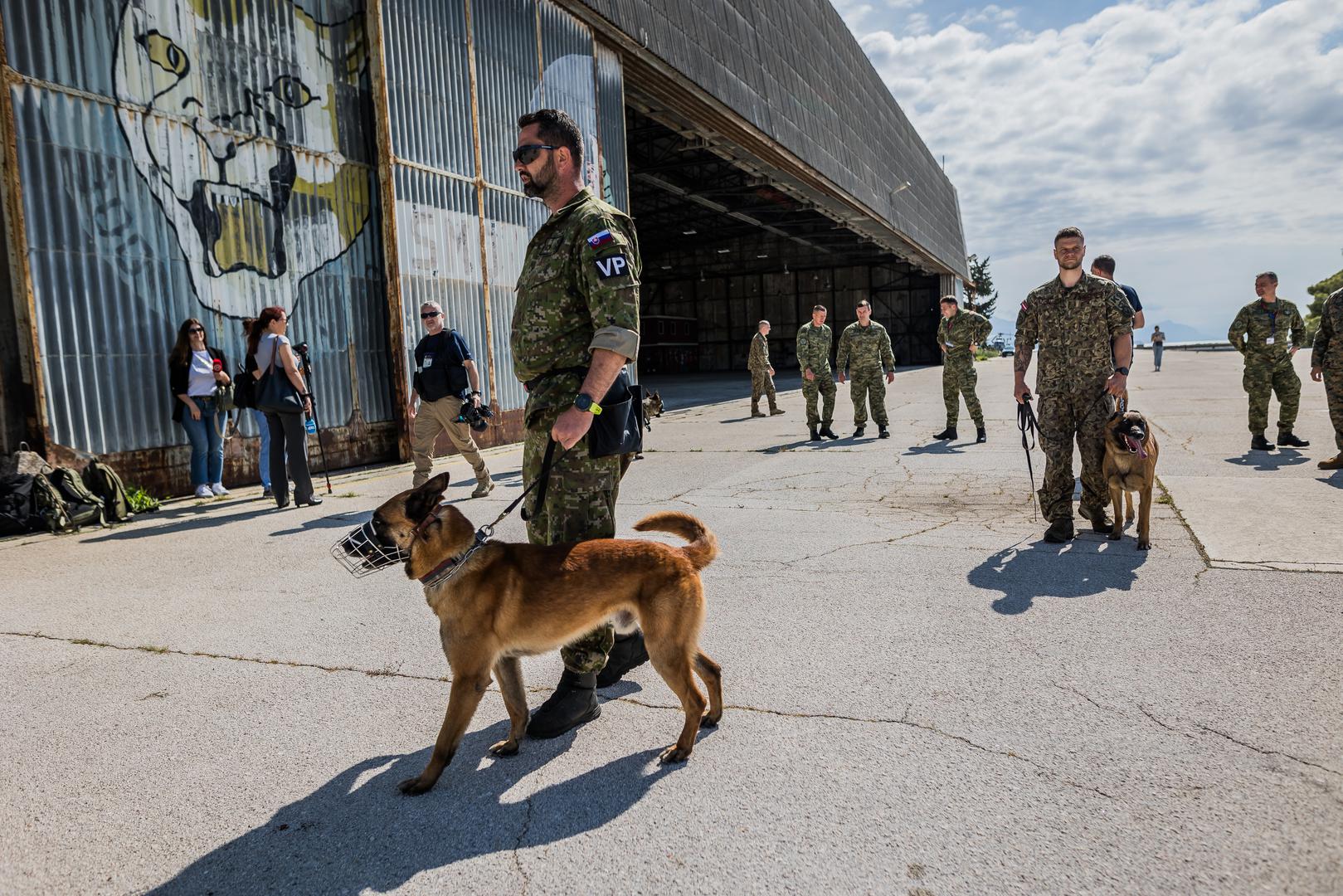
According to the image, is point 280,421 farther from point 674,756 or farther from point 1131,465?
point 1131,465

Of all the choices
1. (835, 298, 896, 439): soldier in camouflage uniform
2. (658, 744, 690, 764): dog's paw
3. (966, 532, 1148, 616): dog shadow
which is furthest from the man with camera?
(835, 298, 896, 439): soldier in camouflage uniform

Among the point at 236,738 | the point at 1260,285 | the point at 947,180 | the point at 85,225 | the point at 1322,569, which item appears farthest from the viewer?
the point at 947,180

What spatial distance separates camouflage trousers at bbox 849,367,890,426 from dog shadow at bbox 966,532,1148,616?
6574mm

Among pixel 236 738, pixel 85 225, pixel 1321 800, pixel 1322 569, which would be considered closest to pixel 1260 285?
pixel 1322 569

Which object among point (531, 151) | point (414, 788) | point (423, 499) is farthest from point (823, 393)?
point (414, 788)

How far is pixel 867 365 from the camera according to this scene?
11812mm

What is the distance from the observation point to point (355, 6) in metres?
9.83

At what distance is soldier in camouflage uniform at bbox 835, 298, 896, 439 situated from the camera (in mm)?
11797

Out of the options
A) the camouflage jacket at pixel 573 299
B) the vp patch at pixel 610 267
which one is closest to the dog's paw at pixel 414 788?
the camouflage jacket at pixel 573 299

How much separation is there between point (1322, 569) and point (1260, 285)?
6.22m

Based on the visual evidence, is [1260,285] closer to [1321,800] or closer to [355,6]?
[1321,800]

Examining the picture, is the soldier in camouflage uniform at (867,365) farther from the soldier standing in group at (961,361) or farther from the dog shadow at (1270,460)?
the dog shadow at (1270,460)

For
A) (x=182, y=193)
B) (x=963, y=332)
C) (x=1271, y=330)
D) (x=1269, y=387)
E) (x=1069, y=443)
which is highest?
(x=182, y=193)

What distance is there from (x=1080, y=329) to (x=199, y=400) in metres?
7.64
